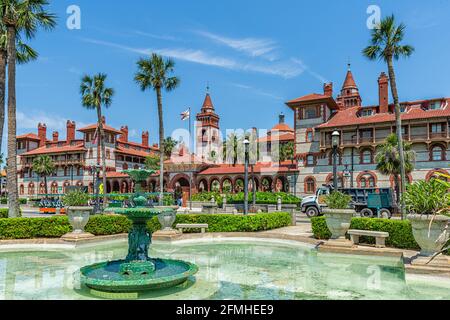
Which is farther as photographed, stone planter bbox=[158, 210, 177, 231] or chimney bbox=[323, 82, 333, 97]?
chimney bbox=[323, 82, 333, 97]

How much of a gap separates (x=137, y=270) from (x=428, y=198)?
305 inches

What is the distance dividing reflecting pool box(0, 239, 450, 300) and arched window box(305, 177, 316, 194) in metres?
32.0

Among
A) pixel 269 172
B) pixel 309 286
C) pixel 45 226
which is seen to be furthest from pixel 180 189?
pixel 309 286

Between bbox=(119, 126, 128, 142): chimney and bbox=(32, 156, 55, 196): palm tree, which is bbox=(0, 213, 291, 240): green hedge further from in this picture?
bbox=(119, 126, 128, 142): chimney

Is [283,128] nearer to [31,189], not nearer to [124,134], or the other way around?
[124,134]

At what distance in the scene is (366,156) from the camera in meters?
42.1

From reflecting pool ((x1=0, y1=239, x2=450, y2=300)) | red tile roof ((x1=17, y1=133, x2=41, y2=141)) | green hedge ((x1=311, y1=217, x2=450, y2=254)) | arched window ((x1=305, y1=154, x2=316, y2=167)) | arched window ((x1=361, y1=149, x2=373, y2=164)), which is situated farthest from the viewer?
red tile roof ((x1=17, y1=133, x2=41, y2=141))

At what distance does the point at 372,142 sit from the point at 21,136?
6929 cm

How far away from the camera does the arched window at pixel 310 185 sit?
146 feet

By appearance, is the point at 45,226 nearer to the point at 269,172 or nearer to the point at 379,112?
the point at 269,172

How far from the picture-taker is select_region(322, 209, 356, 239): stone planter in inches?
491

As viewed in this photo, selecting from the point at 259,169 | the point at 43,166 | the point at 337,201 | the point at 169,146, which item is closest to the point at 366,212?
the point at 337,201

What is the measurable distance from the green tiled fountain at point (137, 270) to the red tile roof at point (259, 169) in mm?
40116

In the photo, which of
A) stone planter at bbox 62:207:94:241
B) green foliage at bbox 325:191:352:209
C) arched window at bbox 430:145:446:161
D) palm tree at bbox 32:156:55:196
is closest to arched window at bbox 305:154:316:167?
arched window at bbox 430:145:446:161
